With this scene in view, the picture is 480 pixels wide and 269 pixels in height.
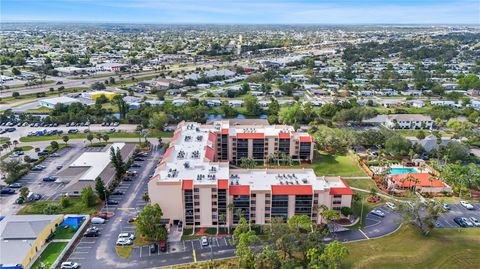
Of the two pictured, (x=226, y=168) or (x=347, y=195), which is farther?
(x=226, y=168)

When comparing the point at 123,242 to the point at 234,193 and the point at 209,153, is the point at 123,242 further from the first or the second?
the point at 209,153

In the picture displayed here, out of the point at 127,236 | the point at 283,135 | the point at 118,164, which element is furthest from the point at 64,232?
the point at 283,135

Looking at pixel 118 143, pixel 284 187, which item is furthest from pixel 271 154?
pixel 118 143

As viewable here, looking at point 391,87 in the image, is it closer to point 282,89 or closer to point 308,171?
point 282,89

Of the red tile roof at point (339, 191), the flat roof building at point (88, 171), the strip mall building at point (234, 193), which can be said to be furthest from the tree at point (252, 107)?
the red tile roof at point (339, 191)

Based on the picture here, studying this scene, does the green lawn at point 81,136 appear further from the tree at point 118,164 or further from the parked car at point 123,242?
the parked car at point 123,242

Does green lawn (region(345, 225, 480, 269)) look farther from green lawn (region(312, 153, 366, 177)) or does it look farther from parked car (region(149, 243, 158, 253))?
parked car (region(149, 243, 158, 253))
